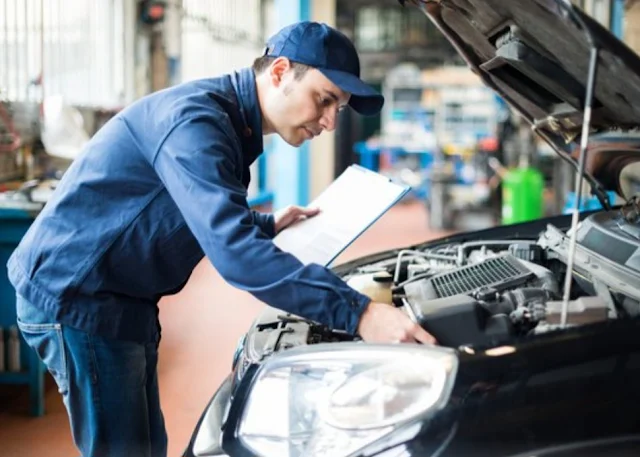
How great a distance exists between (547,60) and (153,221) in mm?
1034

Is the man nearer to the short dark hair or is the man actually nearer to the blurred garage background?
the short dark hair

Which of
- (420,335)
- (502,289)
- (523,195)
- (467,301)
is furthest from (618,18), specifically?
(420,335)

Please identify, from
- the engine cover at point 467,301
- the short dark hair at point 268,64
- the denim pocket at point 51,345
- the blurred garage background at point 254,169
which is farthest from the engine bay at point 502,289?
the blurred garage background at point 254,169

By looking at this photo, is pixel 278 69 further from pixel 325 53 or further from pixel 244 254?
pixel 244 254

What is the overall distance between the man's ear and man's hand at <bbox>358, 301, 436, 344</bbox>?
0.55 meters

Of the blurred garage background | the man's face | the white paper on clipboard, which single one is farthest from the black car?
the blurred garage background

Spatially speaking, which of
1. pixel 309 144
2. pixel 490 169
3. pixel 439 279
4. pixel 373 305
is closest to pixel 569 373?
pixel 373 305

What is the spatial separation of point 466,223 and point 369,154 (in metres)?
4.28

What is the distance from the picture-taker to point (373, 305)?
1.30 m

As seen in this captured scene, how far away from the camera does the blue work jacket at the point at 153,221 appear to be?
1.27m

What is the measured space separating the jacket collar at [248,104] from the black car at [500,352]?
453 mm

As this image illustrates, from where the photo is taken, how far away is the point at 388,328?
4.17 ft

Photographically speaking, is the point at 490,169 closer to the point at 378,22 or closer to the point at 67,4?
the point at 67,4

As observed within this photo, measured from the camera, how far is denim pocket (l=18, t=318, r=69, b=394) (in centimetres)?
154
